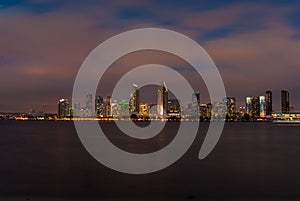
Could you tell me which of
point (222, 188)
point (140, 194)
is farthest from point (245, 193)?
point (140, 194)

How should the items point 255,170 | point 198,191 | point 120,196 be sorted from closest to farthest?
point 120,196 → point 198,191 → point 255,170

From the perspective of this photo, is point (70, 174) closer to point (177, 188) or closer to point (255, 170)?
point (177, 188)

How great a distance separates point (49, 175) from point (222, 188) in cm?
1155

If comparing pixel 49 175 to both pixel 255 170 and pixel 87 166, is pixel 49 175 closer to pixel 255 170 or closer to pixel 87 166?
pixel 87 166

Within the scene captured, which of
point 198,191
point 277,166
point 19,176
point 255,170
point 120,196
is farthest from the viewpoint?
point 277,166

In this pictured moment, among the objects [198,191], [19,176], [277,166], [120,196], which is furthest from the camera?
[277,166]

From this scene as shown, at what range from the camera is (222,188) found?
2025 cm

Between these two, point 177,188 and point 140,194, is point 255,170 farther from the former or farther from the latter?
point 140,194

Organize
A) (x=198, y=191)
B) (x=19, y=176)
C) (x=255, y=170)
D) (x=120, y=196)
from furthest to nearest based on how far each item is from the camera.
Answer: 1. (x=255, y=170)
2. (x=19, y=176)
3. (x=198, y=191)
4. (x=120, y=196)

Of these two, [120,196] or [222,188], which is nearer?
[120,196]

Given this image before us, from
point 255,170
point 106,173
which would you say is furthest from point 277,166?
point 106,173

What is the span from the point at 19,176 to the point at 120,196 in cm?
919

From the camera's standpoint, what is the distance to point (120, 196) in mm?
18062

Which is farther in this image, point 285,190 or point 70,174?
point 70,174
